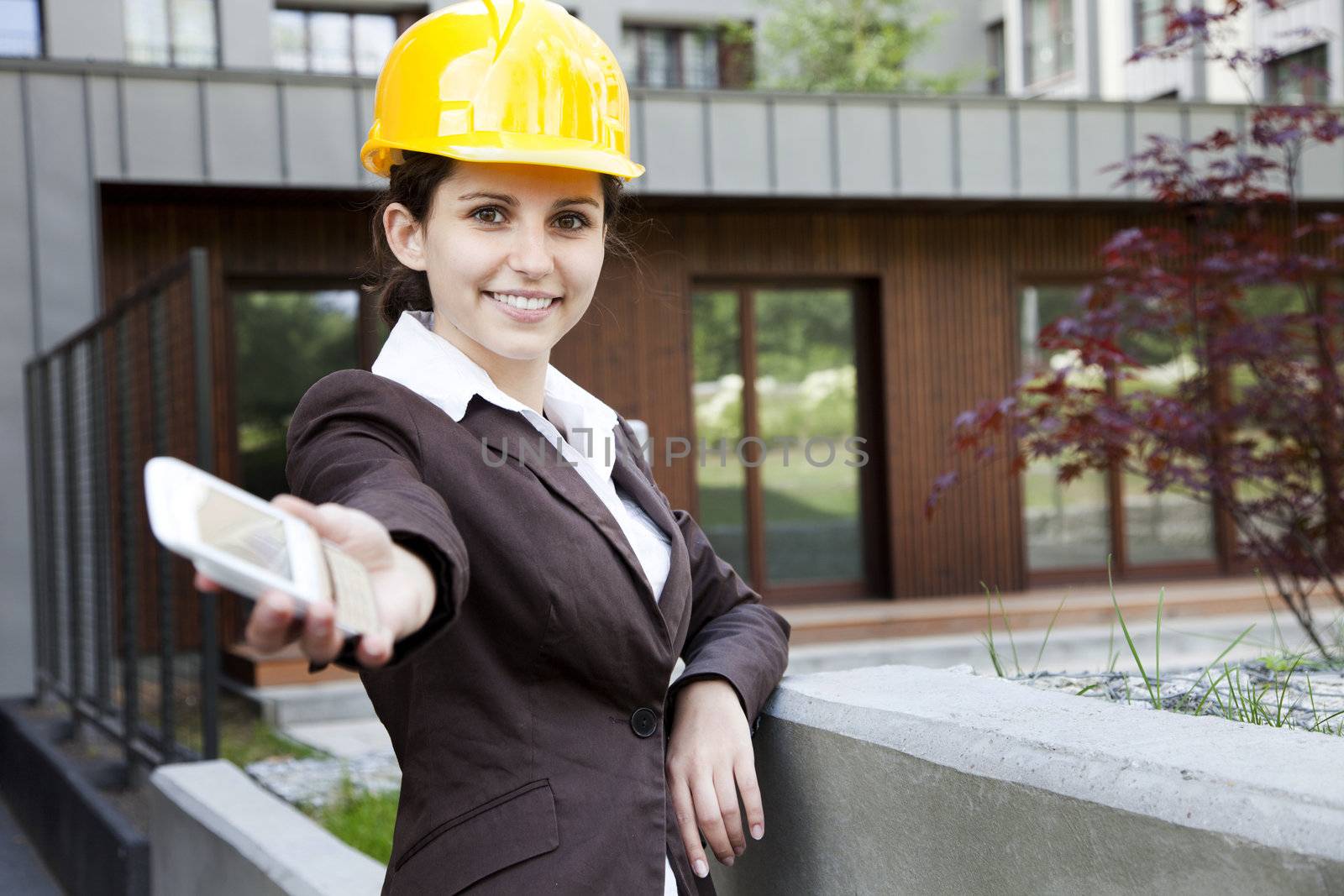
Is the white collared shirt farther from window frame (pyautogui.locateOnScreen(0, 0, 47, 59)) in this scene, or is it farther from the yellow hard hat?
window frame (pyautogui.locateOnScreen(0, 0, 47, 59))

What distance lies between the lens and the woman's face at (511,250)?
4.80 ft

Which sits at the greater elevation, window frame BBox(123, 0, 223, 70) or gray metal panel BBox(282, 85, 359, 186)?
window frame BBox(123, 0, 223, 70)

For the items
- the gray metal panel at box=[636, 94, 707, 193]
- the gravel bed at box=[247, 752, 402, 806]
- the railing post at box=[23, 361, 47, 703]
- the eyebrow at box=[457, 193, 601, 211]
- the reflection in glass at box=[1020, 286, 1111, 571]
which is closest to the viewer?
the eyebrow at box=[457, 193, 601, 211]

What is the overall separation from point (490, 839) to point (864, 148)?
7.95m

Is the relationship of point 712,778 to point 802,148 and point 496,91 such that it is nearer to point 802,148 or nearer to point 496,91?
point 496,91

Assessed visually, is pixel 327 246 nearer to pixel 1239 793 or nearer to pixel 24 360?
pixel 24 360

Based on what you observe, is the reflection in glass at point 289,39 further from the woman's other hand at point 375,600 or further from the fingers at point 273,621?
the fingers at point 273,621

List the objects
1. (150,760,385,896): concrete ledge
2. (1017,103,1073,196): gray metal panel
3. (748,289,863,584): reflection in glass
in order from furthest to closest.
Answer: (748,289,863,584): reflection in glass < (1017,103,1073,196): gray metal panel < (150,760,385,896): concrete ledge

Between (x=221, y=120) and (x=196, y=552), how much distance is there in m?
7.49

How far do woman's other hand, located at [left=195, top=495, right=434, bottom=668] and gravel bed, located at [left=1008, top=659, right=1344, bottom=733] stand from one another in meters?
1.05

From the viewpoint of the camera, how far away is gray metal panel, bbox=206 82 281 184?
7.65 meters

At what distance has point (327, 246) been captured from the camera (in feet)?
29.1

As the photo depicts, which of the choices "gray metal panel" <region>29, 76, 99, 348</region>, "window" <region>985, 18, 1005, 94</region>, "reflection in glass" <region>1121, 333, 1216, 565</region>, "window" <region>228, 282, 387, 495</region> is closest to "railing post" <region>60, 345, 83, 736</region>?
"gray metal panel" <region>29, 76, 99, 348</region>

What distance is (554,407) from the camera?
167 cm
